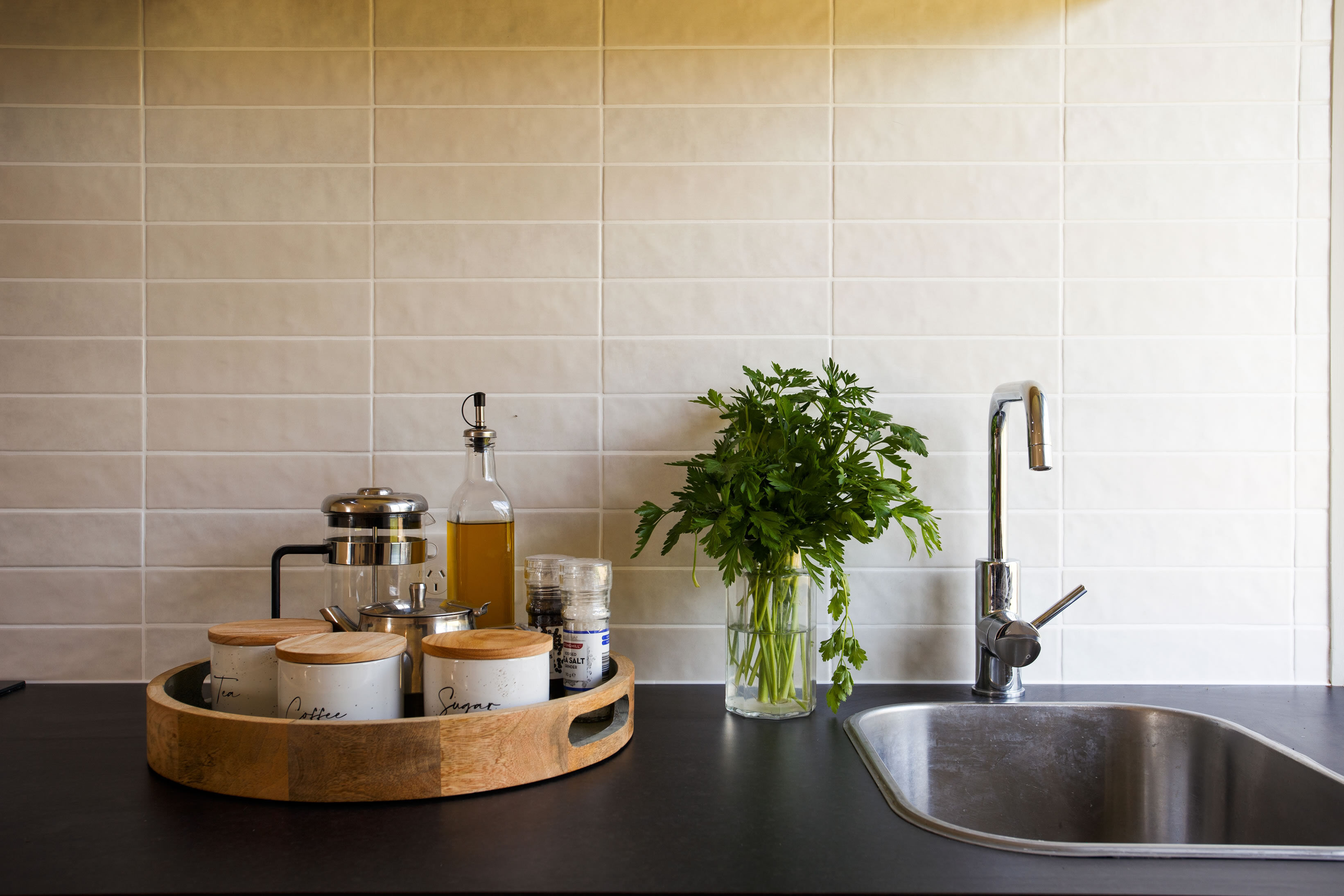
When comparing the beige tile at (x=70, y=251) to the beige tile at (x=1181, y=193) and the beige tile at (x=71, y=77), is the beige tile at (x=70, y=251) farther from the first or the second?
the beige tile at (x=1181, y=193)

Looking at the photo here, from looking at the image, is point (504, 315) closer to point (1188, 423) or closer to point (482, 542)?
point (482, 542)

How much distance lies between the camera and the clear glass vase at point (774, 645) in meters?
0.99

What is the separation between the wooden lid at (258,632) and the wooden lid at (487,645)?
13 centimetres

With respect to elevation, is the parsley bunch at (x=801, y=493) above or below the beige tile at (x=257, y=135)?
below

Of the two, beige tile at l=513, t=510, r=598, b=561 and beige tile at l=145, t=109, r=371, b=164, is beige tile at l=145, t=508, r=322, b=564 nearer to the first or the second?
beige tile at l=513, t=510, r=598, b=561

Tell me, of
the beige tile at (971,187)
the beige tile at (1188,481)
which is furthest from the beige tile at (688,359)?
the beige tile at (1188,481)

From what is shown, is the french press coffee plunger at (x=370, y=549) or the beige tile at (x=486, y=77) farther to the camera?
the beige tile at (x=486, y=77)

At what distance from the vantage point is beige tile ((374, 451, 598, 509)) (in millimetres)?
1169

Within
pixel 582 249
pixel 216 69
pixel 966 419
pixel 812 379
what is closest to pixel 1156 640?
pixel 966 419

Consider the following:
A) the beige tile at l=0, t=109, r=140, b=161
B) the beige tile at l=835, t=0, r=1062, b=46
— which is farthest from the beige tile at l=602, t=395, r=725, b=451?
the beige tile at l=0, t=109, r=140, b=161

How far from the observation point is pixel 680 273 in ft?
3.86

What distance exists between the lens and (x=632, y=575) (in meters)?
1.17

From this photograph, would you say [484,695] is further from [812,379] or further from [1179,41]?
[1179,41]

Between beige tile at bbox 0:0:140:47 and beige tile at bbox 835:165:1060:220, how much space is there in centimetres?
103
